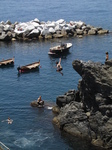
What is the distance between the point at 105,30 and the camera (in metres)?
149

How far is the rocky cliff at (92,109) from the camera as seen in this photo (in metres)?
59.3

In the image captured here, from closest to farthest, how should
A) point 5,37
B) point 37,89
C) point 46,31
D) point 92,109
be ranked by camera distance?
point 92,109 < point 37,89 < point 5,37 < point 46,31

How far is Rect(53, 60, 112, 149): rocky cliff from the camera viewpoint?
59.3 metres

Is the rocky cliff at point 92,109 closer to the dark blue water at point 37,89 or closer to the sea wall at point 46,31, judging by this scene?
the dark blue water at point 37,89

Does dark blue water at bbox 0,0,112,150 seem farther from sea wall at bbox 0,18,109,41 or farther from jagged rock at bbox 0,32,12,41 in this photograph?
sea wall at bbox 0,18,109,41

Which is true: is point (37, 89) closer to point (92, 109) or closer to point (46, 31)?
point (92, 109)

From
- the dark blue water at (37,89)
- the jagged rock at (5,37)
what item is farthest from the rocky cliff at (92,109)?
the jagged rock at (5,37)

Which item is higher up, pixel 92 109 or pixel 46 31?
pixel 46 31

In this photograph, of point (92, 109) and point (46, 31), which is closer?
point (92, 109)

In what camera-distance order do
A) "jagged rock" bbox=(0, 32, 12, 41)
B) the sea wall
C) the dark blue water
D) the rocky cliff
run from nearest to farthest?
1. the rocky cliff
2. the dark blue water
3. "jagged rock" bbox=(0, 32, 12, 41)
4. the sea wall

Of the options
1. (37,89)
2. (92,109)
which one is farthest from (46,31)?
(92,109)

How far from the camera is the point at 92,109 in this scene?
64.3 m

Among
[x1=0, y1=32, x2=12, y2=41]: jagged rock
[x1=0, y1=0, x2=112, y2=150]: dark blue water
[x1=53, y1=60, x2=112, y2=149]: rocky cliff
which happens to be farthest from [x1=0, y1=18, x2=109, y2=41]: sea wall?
[x1=53, y1=60, x2=112, y2=149]: rocky cliff

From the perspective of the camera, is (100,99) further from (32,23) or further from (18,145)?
(32,23)
